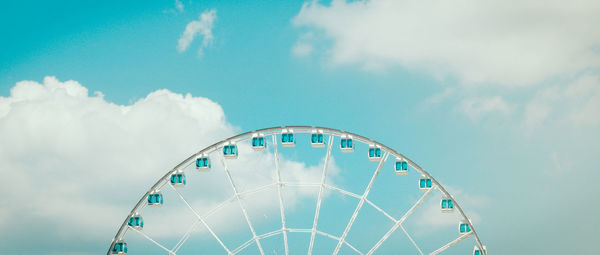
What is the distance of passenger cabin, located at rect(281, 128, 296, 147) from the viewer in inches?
1449

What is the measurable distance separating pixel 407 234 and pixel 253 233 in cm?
848

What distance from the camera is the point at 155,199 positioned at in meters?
37.9

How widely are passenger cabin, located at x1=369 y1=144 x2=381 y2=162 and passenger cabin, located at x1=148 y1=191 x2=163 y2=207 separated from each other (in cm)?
1179

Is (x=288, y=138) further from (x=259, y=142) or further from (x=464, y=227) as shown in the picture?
(x=464, y=227)

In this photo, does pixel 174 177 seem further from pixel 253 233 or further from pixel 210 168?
pixel 253 233

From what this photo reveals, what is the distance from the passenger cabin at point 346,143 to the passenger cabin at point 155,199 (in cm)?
1038

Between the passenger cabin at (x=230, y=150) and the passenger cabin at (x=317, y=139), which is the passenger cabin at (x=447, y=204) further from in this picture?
the passenger cabin at (x=230, y=150)

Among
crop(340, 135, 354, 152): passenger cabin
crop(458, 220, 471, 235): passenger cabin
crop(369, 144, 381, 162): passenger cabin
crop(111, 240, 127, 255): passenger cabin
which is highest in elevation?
crop(340, 135, 354, 152): passenger cabin

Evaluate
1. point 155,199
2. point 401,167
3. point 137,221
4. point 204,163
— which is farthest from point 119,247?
point 401,167

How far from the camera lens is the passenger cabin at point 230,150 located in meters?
37.8

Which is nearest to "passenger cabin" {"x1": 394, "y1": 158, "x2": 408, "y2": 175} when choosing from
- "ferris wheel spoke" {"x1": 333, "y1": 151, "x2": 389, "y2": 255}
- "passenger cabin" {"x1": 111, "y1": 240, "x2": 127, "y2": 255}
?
"ferris wheel spoke" {"x1": 333, "y1": 151, "x2": 389, "y2": 255}

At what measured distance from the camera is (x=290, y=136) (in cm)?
3697

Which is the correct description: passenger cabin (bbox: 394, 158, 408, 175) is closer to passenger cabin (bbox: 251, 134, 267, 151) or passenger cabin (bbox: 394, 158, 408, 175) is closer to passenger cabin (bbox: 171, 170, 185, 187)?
passenger cabin (bbox: 251, 134, 267, 151)

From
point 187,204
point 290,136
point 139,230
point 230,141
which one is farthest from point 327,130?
point 139,230
